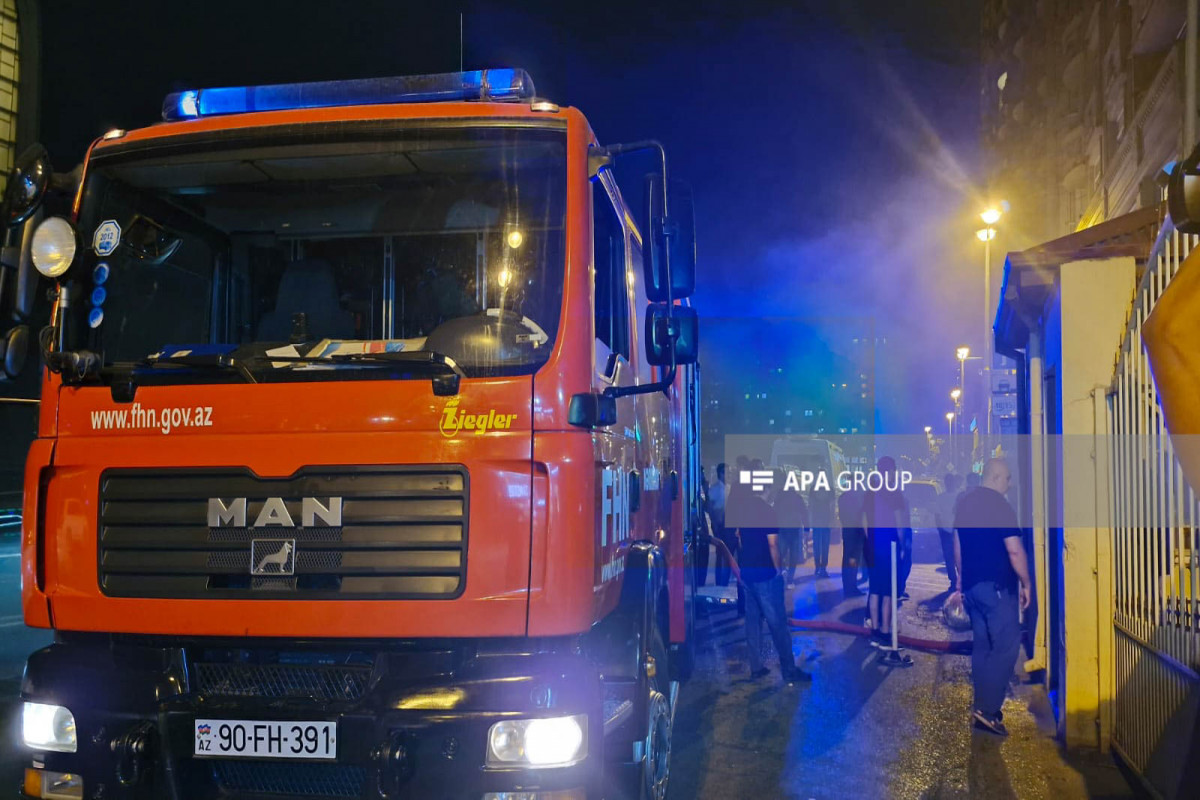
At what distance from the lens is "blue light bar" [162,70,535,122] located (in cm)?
407

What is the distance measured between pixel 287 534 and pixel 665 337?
164 cm

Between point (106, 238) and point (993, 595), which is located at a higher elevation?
point (106, 238)

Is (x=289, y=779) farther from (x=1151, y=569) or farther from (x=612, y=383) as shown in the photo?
(x=1151, y=569)

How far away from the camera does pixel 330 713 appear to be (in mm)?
3162

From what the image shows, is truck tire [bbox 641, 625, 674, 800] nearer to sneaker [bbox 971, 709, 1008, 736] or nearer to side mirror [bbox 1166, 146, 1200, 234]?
side mirror [bbox 1166, 146, 1200, 234]

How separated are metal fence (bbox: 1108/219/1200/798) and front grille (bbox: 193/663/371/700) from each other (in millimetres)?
3646

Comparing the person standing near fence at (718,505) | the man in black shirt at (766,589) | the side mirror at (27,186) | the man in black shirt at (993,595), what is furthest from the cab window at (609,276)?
the person standing near fence at (718,505)

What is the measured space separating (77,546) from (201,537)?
1.77ft

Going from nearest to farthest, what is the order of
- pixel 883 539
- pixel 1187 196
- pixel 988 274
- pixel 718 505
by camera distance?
pixel 1187 196 < pixel 883 539 < pixel 718 505 < pixel 988 274

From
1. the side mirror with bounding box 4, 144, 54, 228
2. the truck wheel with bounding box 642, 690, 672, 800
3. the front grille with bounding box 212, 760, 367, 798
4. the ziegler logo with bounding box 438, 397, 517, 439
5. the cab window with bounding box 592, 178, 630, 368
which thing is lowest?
the truck wheel with bounding box 642, 690, 672, 800

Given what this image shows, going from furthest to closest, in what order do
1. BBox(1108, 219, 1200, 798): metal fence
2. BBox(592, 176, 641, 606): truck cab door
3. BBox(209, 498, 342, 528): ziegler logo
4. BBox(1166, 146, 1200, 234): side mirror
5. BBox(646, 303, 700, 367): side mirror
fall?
BBox(1108, 219, 1200, 798): metal fence → BBox(646, 303, 700, 367): side mirror → BBox(592, 176, 641, 606): truck cab door → BBox(209, 498, 342, 528): ziegler logo → BBox(1166, 146, 1200, 234): side mirror

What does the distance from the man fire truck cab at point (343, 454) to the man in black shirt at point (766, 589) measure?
4.19 meters

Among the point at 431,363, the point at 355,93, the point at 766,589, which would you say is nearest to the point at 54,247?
the point at 355,93

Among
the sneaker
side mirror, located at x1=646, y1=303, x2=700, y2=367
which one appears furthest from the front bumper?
the sneaker
